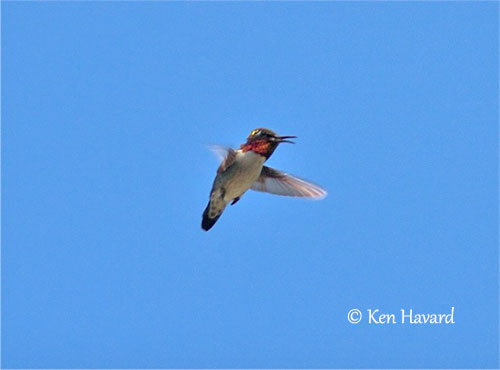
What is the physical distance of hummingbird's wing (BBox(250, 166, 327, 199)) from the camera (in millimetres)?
12398

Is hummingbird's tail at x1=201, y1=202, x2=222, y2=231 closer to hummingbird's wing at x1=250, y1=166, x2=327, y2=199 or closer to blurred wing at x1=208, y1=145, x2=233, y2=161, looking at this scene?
hummingbird's wing at x1=250, y1=166, x2=327, y2=199

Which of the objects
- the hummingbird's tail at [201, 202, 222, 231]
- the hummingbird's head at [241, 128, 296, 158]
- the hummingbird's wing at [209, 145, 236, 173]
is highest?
the hummingbird's head at [241, 128, 296, 158]

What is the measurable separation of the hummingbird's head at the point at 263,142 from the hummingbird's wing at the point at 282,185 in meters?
1.02

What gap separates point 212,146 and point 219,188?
1.51 metres

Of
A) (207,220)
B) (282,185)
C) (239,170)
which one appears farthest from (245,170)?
(282,185)

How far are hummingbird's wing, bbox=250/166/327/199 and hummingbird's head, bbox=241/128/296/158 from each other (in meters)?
1.02

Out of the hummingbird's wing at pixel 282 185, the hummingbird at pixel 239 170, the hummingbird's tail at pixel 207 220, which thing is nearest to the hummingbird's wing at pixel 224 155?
the hummingbird at pixel 239 170

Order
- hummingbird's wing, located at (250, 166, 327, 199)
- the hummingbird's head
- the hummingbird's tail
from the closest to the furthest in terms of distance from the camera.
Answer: the hummingbird's head
the hummingbird's tail
hummingbird's wing, located at (250, 166, 327, 199)

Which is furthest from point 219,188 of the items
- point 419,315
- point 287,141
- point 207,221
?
point 419,315

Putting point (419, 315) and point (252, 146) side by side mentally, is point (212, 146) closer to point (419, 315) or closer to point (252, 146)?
point (252, 146)

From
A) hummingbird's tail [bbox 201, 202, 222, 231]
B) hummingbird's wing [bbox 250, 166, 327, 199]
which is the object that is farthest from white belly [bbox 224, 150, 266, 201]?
hummingbird's wing [bbox 250, 166, 327, 199]

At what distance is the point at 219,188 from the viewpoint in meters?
11.5

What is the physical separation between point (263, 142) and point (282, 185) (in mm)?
1416

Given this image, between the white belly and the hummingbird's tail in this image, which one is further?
the hummingbird's tail
